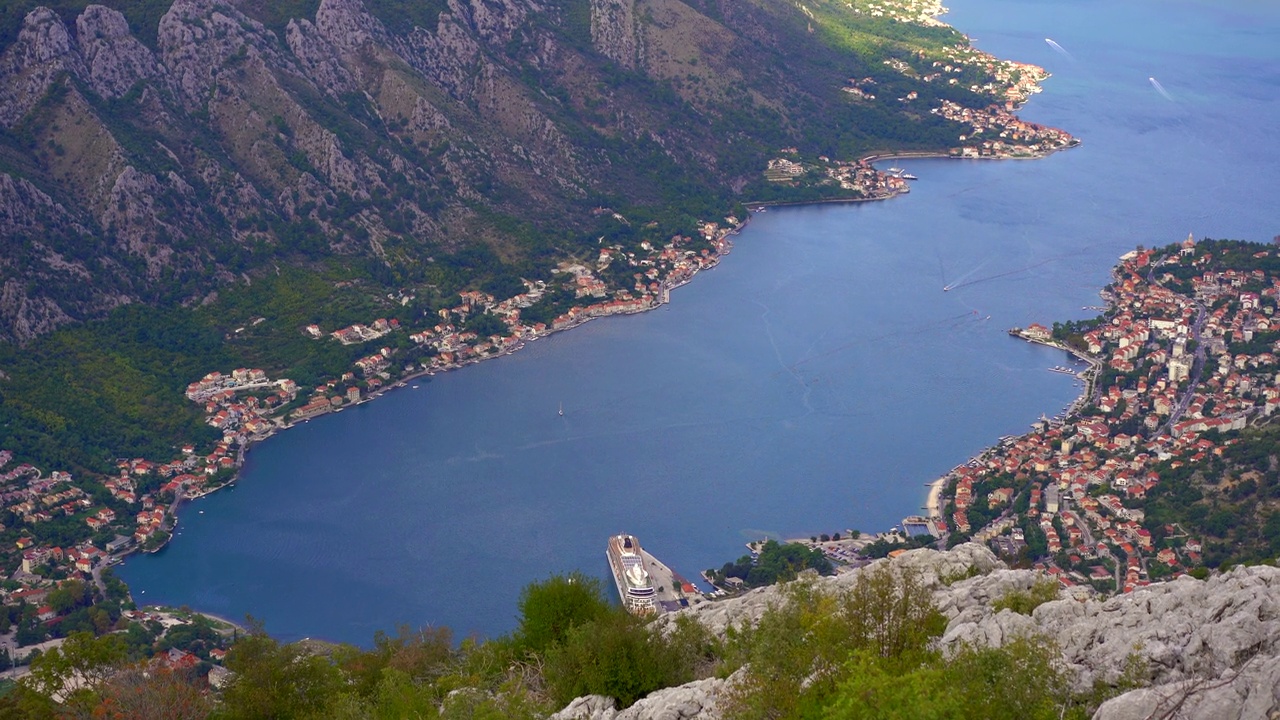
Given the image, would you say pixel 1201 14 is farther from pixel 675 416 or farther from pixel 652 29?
pixel 675 416

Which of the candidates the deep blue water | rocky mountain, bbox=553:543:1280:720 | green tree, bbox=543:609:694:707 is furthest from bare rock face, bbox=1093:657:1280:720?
the deep blue water

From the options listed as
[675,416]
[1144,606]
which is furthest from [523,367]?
[1144,606]

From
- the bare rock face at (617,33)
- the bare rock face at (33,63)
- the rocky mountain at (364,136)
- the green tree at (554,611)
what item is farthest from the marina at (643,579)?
the bare rock face at (617,33)

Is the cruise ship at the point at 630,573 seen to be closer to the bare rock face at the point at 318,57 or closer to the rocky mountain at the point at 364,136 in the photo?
the rocky mountain at the point at 364,136

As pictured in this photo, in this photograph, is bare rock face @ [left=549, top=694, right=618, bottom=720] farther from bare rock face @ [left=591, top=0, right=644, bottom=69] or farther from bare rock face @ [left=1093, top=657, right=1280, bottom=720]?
bare rock face @ [left=591, top=0, right=644, bottom=69]

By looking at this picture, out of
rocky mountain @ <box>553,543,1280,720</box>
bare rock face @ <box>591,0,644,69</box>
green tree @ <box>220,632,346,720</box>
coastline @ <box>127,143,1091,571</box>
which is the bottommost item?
coastline @ <box>127,143,1091,571</box>
